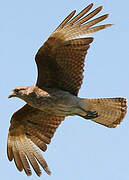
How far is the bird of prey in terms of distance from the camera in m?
11.1

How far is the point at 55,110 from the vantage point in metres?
11.3

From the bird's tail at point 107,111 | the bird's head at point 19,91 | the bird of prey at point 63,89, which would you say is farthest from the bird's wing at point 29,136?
the bird's tail at point 107,111

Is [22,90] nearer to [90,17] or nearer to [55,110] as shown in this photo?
[55,110]

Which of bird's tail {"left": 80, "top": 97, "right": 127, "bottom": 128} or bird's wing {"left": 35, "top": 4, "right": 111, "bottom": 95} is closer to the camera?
bird's wing {"left": 35, "top": 4, "right": 111, "bottom": 95}

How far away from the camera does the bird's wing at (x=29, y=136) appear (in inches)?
493

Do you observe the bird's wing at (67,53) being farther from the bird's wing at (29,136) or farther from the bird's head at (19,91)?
the bird's wing at (29,136)

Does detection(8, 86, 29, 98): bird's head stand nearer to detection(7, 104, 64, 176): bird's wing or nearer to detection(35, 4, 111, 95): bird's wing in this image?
detection(35, 4, 111, 95): bird's wing

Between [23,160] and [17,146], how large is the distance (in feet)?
1.42

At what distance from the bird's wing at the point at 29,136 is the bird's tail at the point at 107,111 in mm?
1081

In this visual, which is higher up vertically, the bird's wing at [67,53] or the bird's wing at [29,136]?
the bird's wing at [67,53]

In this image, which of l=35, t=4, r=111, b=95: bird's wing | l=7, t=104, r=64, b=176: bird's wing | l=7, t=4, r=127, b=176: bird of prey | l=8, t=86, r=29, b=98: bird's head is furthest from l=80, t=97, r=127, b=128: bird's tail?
l=8, t=86, r=29, b=98: bird's head

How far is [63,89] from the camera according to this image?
11.7 m

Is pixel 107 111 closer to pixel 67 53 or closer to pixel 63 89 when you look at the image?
pixel 63 89

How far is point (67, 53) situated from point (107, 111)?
5.47 feet
